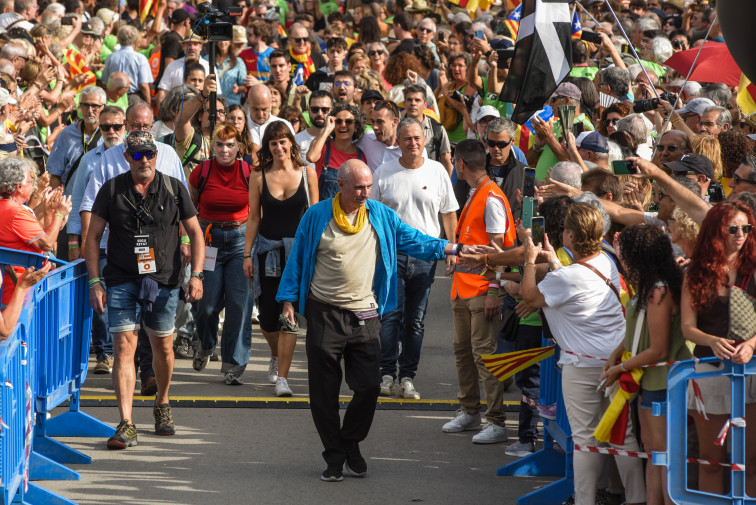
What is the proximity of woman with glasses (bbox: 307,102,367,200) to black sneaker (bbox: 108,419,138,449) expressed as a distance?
11.2ft

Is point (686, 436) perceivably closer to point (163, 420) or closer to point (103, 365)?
Result: point (163, 420)

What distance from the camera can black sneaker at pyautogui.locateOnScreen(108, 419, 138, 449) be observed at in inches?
283

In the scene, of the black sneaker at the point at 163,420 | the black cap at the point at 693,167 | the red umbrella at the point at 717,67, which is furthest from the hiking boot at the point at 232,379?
the red umbrella at the point at 717,67

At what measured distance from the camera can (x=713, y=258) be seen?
196 inches

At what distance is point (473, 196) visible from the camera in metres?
7.72

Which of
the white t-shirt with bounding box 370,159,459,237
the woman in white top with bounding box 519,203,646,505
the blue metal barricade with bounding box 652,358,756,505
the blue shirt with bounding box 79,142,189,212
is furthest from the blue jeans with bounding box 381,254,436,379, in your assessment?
the blue metal barricade with bounding box 652,358,756,505

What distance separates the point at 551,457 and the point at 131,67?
9762 mm

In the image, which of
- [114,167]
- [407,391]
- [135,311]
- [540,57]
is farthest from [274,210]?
[540,57]

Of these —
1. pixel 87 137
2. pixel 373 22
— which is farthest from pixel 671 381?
pixel 373 22

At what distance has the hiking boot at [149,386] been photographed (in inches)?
336

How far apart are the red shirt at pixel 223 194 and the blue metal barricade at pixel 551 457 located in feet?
11.2

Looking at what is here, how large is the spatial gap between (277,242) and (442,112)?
203 inches

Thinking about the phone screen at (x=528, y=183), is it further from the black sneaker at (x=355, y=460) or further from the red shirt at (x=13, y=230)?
the red shirt at (x=13, y=230)

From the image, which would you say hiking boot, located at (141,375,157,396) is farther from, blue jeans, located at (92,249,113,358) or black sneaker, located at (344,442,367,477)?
black sneaker, located at (344,442,367,477)
